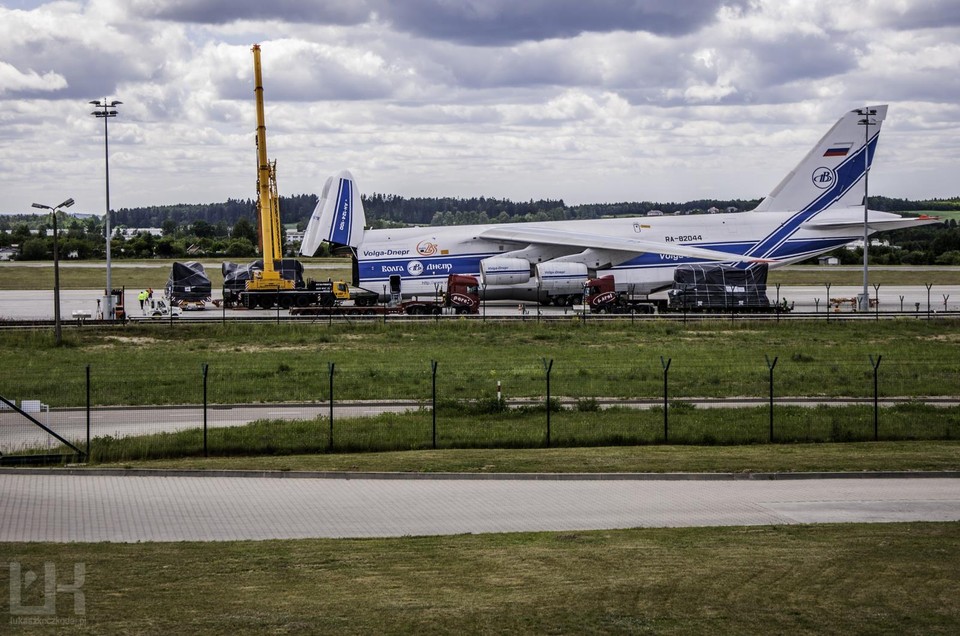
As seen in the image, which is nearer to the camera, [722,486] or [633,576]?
[633,576]

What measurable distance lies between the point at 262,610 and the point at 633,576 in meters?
4.06

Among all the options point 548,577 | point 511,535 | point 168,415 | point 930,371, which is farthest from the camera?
point 930,371

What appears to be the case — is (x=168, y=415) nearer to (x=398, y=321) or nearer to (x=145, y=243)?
(x=398, y=321)

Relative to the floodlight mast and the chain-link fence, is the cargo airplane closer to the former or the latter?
the floodlight mast

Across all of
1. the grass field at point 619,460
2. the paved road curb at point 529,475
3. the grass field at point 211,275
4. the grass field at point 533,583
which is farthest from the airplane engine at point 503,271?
the grass field at point 533,583

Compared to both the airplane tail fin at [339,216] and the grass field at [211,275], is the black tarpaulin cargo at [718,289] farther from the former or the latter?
the grass field at [211,275]

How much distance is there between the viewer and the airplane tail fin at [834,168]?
60906mm

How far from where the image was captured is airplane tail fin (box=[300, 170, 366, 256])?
2184 inches

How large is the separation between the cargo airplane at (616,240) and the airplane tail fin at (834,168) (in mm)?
56

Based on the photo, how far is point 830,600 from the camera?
11.2 metres

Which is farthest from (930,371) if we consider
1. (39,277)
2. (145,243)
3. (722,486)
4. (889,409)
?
(145,243)

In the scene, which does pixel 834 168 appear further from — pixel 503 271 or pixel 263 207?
pixel 263 207

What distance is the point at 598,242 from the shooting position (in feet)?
182

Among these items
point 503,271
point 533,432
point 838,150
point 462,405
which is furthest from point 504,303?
point 533,432
